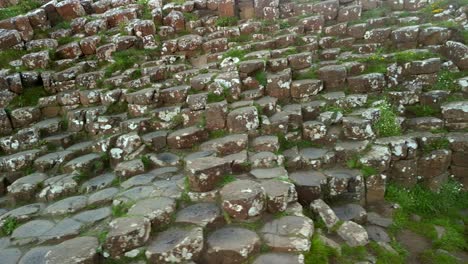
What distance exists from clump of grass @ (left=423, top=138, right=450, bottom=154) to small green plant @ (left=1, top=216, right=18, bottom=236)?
21.4ft

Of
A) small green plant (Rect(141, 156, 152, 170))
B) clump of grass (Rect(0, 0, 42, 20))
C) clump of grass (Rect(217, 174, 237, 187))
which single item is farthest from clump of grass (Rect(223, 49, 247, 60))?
clump of grass (Rect(0, 0, 42, 20))

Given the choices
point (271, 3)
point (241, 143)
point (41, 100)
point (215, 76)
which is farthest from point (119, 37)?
point (241, 143)

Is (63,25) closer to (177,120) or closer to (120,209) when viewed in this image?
(177,120)

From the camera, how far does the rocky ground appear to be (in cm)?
450

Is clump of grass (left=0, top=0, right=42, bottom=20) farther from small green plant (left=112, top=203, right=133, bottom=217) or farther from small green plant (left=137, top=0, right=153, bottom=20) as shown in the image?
small green plant (left=112, top=203, right=133, bottom=217)

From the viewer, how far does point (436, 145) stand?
6367mm

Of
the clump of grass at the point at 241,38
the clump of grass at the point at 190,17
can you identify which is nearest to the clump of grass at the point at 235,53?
the clump of grass at the point at 241,38

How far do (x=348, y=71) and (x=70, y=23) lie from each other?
24.2 ft

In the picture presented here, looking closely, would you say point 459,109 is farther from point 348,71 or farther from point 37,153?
point 37,153

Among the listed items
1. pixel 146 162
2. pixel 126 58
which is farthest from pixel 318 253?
pixel 126 58

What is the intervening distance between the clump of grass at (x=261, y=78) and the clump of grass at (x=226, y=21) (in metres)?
2.77

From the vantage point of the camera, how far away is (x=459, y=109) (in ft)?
21.5

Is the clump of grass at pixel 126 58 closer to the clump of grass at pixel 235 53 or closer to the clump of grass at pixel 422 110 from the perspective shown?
the clump of grass at pixel 235 53

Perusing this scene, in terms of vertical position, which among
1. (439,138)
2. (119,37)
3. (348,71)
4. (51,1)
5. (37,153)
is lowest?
(439,138)
